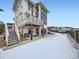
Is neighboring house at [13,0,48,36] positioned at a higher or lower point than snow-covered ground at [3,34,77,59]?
higher

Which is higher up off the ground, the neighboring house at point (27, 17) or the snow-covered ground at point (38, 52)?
the neighboring house at point (27, 17)

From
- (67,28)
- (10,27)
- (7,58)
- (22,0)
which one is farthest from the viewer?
(67,28)

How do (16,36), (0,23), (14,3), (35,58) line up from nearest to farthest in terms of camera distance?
(35,58), (16,36), (0,23), (14,3)

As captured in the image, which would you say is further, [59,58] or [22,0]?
[22,0]

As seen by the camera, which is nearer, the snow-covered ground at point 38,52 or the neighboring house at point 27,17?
the snow-covered ground at point 38,52

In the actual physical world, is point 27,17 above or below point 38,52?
above

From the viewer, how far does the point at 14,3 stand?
92.8 feet

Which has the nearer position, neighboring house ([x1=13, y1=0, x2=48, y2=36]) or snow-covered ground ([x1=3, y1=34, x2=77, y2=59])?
snow-covered ground ([x1=3, y1=34, x2=77, y2=59])

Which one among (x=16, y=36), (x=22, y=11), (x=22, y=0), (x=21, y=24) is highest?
(x=22, y=0)

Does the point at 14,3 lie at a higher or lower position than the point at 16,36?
higher

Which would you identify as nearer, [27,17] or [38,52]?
[38,52]

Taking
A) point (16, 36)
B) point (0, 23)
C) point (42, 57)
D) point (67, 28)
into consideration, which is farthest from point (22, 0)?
point (67, 28)

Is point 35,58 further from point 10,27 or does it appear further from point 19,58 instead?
point 10,27

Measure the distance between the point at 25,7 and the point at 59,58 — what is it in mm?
15526
